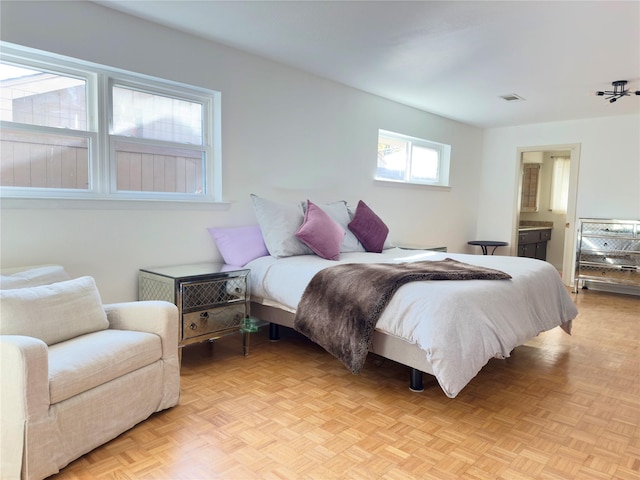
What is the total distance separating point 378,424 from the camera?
2197 millimetres

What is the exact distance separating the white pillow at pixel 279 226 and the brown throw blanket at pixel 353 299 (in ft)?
2.02

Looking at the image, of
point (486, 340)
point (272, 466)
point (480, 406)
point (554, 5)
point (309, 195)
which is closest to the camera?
point (272, 466)

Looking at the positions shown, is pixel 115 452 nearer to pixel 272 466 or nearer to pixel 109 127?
pixel 272 466

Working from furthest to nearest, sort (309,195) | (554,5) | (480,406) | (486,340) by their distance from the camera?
(309,195) < (554,5) < (480,406) < (486,340)

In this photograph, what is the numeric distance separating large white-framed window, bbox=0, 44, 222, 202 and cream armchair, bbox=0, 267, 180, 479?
3.10ft

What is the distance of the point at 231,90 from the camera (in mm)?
3572

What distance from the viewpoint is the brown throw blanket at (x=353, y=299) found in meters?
2.43

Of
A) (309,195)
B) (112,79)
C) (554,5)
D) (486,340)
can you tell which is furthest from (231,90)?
(486,340)

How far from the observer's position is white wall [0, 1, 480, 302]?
262 centimetres

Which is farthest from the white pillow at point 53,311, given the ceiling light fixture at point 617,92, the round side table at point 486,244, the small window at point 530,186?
the small window at point 530,186

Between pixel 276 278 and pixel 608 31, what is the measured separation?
283 centimetres

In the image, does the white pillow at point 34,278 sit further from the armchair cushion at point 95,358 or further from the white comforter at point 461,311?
the white comforter at point 461,311

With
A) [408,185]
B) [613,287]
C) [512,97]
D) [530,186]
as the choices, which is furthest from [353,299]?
[530,186]

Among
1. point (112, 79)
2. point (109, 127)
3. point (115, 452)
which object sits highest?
point (112, 79)
